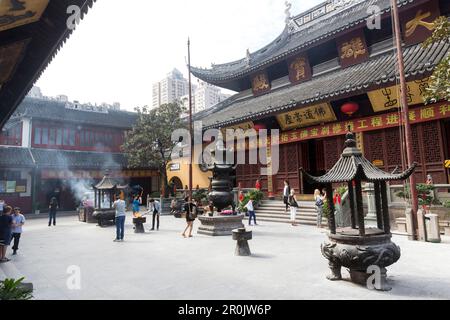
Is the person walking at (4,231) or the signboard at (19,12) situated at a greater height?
the signboard at (19,12)

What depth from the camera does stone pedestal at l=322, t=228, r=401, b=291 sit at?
4598 millimetres

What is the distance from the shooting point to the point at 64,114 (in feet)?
83.0

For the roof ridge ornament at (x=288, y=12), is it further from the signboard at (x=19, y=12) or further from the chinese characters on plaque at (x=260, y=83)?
the signboard at (x=19, y=12)

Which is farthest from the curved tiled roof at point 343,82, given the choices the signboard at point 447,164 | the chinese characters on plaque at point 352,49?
the signboard at point 447,164

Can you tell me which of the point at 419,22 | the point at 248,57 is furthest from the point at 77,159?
the point at 419,22

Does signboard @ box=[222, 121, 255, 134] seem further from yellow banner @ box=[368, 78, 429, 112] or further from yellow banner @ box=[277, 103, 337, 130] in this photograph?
yellow banner @ box=[368, 78, 429, 112]

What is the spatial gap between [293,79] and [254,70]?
8.95ft

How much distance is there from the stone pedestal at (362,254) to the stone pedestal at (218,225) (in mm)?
5522

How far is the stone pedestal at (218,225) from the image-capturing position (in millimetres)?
10180

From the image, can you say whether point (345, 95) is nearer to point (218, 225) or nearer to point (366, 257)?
point (218, 225)

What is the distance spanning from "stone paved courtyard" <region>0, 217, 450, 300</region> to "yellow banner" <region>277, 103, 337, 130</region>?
6.51m

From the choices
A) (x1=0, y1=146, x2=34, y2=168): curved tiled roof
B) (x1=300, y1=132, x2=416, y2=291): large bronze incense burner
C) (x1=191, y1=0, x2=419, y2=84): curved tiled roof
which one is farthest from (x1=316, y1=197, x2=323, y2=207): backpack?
(x1=0, y1=146, x2=34, y2=168): curved tiled roof
